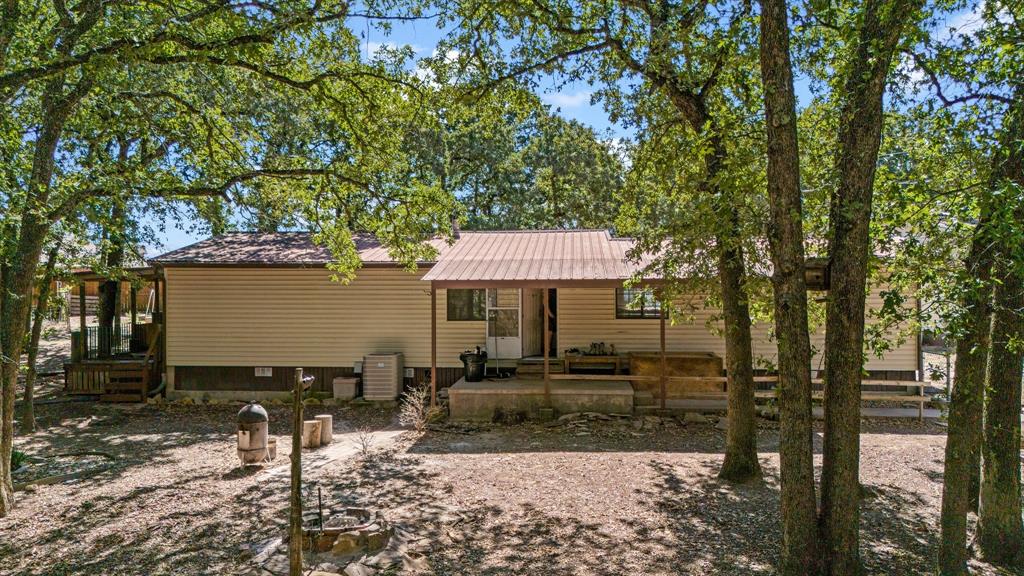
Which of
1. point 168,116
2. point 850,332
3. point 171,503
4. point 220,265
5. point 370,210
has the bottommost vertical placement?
point 171,503

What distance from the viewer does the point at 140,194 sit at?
670 cm

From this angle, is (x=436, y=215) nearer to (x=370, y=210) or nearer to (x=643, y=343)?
(x=370, y=210)

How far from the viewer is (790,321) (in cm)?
393

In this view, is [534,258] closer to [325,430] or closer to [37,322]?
[325,430]

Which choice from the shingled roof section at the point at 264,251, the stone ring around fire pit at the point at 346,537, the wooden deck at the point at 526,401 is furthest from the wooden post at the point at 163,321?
the stone ring around fire pit at the point at 346,537

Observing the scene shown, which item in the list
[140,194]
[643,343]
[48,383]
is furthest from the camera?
[48,383]

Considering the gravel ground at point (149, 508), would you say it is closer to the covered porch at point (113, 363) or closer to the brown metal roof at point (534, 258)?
the covered porch at point (113, 363)

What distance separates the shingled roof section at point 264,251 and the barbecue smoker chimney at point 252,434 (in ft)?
14.8

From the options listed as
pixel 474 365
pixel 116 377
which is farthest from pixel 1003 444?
pixel 116 377

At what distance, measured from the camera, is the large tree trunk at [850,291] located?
12.7ft

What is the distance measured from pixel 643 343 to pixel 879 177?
745cm

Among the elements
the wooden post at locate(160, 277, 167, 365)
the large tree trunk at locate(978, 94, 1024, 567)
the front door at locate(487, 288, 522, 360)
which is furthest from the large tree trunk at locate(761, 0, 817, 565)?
the wooden post at locate(160, 277, 167, 365)

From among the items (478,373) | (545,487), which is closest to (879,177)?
(545,487)

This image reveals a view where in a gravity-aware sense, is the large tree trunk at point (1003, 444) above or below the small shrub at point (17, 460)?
above
